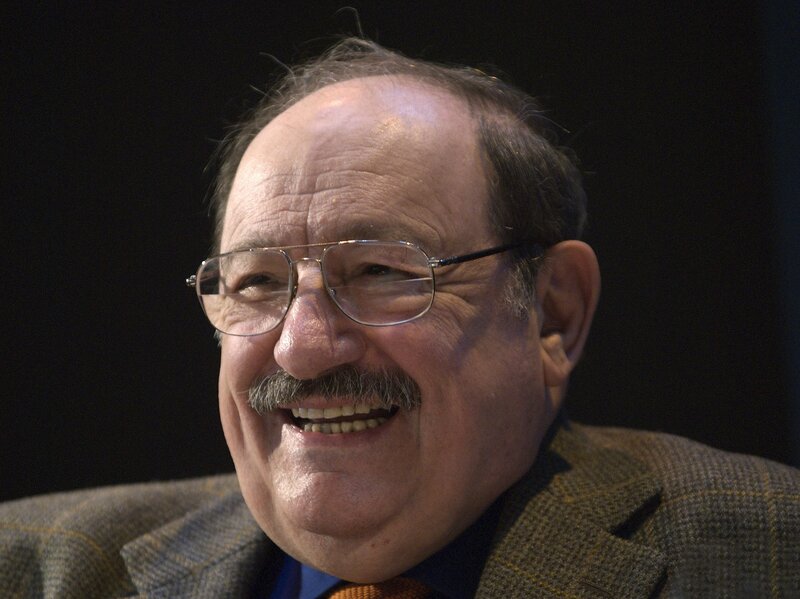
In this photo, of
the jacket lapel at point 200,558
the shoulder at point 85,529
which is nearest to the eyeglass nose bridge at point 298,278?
the jacket lapel at point 200,558

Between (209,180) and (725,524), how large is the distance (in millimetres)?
1698

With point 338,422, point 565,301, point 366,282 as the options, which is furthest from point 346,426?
point 565,301

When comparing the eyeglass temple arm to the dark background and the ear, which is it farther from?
the dark background

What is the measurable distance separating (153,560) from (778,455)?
156 centimetres

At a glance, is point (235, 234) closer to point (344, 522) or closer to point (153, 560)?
point (344, 522)

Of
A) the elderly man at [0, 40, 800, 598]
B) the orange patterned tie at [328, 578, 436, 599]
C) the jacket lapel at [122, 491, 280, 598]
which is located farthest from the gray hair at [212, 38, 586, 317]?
the jacket lapel at [122, 491, 280, 598]

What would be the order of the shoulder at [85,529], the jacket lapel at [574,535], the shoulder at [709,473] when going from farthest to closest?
the shoulder at [85,529], the shoulder at [709,473], the jacket lapel at [574,535]

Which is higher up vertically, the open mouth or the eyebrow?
the eyebrow

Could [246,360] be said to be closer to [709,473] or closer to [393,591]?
[393,591]

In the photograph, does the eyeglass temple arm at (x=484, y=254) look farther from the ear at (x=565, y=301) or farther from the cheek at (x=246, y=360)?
the cheek at (x=246, y=360)

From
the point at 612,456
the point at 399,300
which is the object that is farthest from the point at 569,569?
the point at 399,300

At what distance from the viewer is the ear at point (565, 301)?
177 cm

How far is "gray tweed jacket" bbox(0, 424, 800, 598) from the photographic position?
1557 mm

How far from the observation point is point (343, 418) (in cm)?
163
